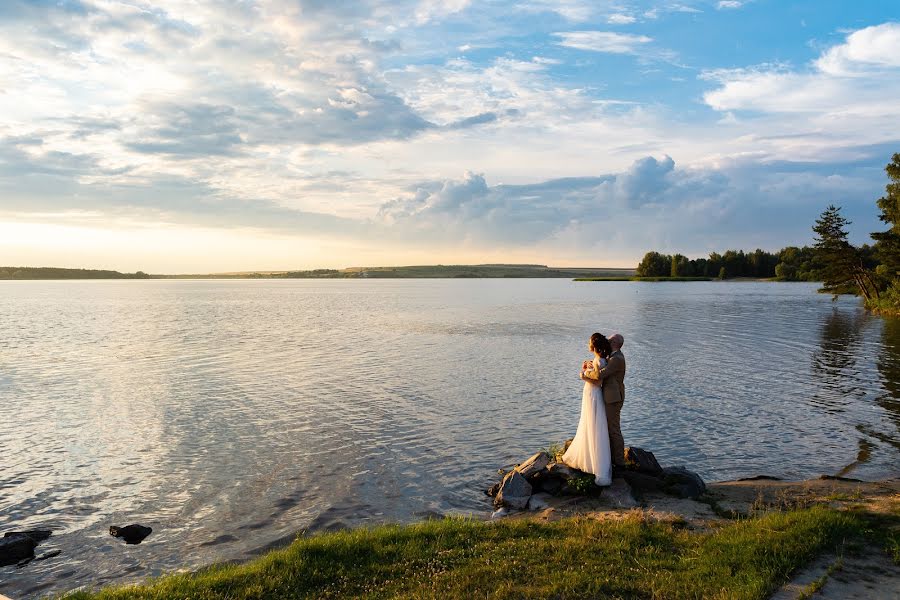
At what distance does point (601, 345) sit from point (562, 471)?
11.8 ft

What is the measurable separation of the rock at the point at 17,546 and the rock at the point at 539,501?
11.4 meters

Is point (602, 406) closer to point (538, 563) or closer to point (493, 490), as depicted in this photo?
point (493, 490)

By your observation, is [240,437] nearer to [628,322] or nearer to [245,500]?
[245,500]

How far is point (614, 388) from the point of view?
49.7 feet

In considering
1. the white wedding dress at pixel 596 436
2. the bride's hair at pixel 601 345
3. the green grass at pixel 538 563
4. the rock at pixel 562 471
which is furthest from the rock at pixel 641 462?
the green grass at pixel 538 563

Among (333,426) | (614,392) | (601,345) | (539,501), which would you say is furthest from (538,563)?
(333,426)

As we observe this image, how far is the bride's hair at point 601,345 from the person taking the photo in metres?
15.0

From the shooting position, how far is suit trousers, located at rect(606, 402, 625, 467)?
15.3 metres

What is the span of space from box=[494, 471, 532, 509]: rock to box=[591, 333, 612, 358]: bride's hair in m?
3.98

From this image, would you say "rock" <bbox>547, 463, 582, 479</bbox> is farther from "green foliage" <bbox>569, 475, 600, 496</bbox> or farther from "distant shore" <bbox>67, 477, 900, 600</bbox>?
"distant shore" <bbox>67, 477, 900, 600</bbox>

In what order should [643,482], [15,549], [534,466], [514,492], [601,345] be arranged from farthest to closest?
[534,466]
[643,482]
[514,492]
[601,345]
[15,549]

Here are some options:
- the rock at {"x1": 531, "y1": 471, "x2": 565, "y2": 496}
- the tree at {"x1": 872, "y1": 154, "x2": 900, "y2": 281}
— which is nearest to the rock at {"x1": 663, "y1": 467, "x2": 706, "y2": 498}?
the rock at {"x1": 531, "y1": 471, "x2": 565, "y2": 496}

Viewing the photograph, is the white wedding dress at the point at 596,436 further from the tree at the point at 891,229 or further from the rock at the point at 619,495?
the tree at the point at 891,229

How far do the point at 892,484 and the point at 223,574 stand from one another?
1692 centimetres
